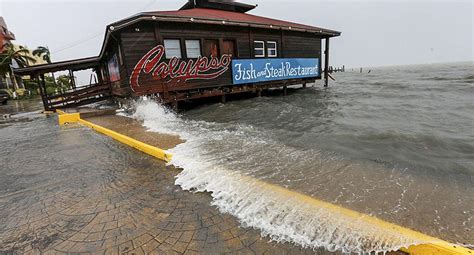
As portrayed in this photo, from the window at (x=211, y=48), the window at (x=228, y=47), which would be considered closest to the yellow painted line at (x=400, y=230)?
the window at (x=211, y=48)

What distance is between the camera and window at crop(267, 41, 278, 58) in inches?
622

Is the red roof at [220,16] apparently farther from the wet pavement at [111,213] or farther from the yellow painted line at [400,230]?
the yellow painted line at [400,230]

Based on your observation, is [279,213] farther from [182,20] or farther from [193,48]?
[193,48]

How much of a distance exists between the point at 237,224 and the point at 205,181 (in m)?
1.24

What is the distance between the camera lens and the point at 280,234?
8.86 feet

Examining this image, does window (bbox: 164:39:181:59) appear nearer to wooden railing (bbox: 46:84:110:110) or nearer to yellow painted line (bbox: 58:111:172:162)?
yellow painted line (bbox: 58:111:172:162)

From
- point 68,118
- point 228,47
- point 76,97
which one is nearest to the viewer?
point 68,118

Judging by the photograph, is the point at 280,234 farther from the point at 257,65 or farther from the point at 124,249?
the point at 257,65

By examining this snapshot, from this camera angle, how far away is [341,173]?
170 inches

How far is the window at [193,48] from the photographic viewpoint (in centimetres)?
1242

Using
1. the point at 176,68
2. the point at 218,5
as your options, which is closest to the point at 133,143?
the point at 176,68

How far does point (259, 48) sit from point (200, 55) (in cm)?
434

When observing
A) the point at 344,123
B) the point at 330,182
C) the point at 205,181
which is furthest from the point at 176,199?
the point at 344,123

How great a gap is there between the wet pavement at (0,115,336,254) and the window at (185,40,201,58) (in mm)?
8140
